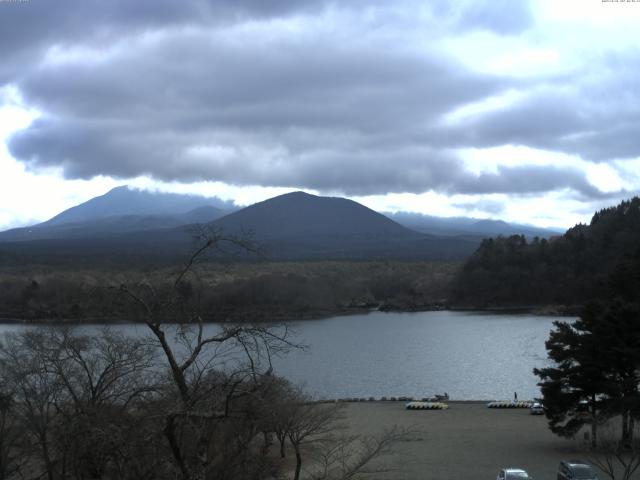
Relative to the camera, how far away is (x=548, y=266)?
79.6 metres

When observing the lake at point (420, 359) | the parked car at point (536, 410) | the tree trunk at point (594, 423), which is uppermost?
the tree trunk at point (594, 423)

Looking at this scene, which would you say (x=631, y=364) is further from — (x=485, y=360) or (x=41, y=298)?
(x=41, y=298)

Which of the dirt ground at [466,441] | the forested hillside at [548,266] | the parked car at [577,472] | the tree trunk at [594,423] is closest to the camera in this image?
the parked car at [577,472]

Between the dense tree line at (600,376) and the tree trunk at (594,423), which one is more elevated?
the dense tree line at (600,376)

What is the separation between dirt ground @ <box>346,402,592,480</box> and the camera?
1630 cm

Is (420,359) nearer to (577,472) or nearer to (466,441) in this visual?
(466,441)

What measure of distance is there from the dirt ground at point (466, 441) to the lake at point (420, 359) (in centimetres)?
302

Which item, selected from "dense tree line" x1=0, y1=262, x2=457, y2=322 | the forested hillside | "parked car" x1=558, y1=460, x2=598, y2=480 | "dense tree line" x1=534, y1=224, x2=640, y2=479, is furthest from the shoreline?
"parked car" x1=558, y1=460, x2=598, y2=480

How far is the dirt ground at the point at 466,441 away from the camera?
16.3 metres

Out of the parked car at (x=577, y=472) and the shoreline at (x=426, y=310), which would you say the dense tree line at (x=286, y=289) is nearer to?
the shoreline at (x=426, y=310)

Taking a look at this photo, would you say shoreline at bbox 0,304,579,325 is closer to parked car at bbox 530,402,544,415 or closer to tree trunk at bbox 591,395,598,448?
parked car at bbox 530,402,544,415

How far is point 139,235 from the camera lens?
143625mm

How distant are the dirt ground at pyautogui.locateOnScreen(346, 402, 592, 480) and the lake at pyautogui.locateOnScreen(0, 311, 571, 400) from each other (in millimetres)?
3019

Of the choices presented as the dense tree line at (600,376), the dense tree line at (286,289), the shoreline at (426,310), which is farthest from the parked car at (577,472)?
the shoreline at (426,310)
